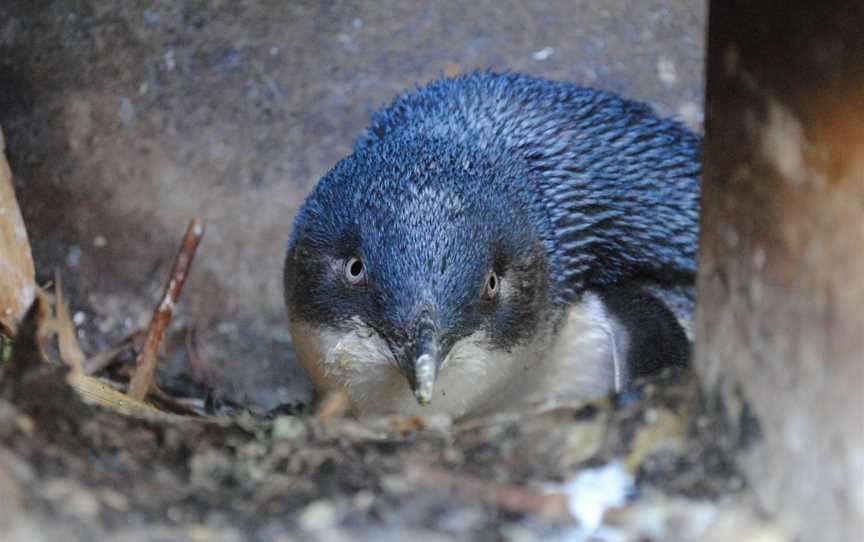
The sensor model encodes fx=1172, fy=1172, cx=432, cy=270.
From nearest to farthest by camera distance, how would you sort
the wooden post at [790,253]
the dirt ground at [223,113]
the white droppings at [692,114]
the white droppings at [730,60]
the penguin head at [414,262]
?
the wooden post at [790,253]
the white droppings at [730,60]
the penguin head at [414,262]
the dirt ground at [223,113]
the white droppings at [692,114]

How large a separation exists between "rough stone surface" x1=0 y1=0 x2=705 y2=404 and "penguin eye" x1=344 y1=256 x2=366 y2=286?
1.28 meters

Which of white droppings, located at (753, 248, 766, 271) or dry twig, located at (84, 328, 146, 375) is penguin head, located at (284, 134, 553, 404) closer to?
white droppings, located at (753, 248, 766, 271)

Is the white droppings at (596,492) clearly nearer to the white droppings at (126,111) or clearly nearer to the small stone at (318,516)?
the small stone at (318,516)

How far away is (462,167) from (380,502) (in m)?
1.14

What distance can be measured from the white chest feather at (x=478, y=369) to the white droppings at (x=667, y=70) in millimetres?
1347

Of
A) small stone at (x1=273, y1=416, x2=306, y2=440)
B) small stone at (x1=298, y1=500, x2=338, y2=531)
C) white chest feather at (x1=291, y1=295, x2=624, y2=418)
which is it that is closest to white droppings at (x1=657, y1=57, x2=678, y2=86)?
white chest feather at (x1=291, y1=295, x2=624, y2=418)

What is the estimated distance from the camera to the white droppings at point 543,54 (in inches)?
156

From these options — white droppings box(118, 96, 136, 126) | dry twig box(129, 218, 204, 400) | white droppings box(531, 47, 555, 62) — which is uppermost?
white droppings box(531, 47, 555, 62)

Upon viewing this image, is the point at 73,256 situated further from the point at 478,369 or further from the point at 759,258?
the point at 759,258

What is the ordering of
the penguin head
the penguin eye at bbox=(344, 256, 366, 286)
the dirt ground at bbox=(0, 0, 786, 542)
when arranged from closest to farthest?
1. the penguin head
2. the penguin eye at bbox=(344, 256, 366, 286)
3. the dirt ground at bbox=(0, 0, 786, 542)

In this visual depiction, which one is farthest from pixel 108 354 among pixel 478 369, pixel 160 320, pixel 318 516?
pixel 318 516

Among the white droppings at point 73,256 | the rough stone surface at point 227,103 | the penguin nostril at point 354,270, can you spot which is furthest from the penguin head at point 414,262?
the white droppings at point 73,256

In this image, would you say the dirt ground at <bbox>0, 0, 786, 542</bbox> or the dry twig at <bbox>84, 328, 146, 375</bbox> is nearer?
the dry twig at <bbox>84, 328, 146, 375</bbox>

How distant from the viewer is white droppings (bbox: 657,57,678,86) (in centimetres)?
395
